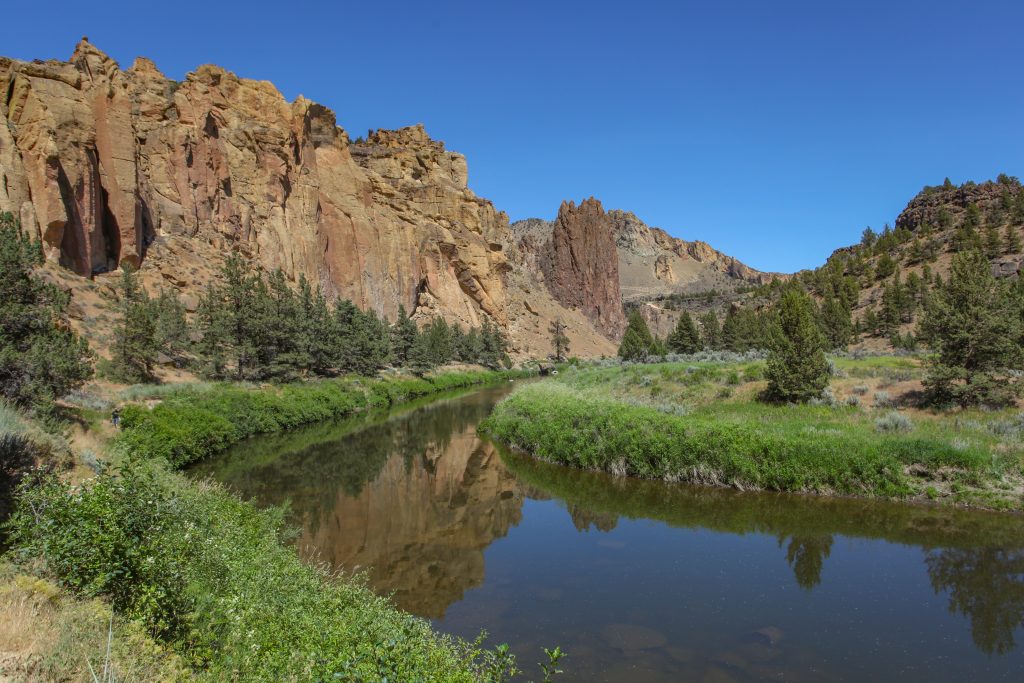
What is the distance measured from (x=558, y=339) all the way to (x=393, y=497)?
8973cm

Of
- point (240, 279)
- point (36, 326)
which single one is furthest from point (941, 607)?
point (240, 279)

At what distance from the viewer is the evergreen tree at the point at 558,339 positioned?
10888 cm

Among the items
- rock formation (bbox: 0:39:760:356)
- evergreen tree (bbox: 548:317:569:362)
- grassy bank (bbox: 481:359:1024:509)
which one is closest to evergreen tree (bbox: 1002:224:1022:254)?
grassy bank (bbox: 481:359:1024:509)

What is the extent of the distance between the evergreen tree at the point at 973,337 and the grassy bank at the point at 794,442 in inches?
51.0

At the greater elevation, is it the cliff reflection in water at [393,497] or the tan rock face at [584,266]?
the tan rock face at [584,266]

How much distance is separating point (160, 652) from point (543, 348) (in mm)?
104858

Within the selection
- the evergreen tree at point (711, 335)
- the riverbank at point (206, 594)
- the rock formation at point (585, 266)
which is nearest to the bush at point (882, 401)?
the riverbank at point (206, 594)

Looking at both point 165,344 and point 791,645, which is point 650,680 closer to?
point 791,645

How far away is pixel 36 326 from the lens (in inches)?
743

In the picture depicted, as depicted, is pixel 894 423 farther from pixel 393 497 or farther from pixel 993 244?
pixel 993 244

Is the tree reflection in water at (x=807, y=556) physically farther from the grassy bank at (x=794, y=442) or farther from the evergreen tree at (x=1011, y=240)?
the evergreen tree at (x=1011, y=240)

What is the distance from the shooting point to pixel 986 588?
37.9ft

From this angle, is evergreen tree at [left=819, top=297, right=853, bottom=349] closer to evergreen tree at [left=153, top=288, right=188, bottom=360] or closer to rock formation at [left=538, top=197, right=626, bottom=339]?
evergreen tree at [left=153, top=288, right=188, bottom=360]

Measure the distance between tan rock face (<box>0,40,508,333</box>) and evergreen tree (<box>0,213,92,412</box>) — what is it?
27.6m
